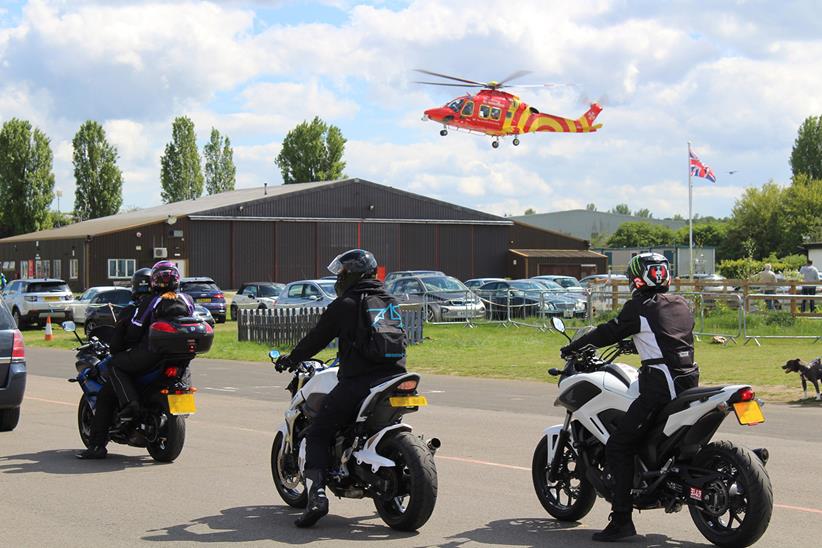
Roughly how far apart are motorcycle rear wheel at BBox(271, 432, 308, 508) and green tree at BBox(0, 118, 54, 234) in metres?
84.9

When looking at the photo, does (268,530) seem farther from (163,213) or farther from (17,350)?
(163,213)

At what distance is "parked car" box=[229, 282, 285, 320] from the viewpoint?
4446 centimetres

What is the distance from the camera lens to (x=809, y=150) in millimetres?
122625

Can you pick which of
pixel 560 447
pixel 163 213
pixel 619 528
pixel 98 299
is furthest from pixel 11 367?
pixel 163 213

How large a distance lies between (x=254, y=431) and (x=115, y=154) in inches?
3313

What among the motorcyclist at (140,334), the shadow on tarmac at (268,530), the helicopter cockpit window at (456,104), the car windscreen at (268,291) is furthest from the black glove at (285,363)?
the helicopter cockpit window at (456,104)

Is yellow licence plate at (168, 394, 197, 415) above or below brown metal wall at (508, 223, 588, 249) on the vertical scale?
below

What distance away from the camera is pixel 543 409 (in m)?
15.6

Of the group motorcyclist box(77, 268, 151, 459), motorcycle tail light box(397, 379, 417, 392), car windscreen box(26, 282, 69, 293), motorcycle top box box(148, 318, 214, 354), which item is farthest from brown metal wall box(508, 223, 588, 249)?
motorcycle tail light box(397, 379, 417, 392)

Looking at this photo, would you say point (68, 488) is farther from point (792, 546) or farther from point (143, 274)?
point (792, 546)

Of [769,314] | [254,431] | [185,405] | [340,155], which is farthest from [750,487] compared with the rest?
[340,155]

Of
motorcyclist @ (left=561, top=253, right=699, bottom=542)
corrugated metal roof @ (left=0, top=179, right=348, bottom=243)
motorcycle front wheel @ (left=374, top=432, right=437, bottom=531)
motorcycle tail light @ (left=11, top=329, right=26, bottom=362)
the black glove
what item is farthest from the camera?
corrugated metal roof @ (left=0, top=179, right=348, bottom=243)

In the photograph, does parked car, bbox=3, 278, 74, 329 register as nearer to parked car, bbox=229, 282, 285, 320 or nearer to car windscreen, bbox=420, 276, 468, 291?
parked car, bbox=229, 282, 285, 320

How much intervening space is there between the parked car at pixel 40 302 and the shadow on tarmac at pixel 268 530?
3436cm
